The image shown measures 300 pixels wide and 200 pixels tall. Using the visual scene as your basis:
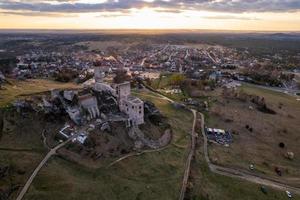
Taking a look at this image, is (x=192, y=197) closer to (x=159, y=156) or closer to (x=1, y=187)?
(x=159, y=156)

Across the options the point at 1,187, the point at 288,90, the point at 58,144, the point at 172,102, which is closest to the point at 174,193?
the point at 58,144

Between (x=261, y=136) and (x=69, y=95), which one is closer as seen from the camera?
(x=69, y=95)

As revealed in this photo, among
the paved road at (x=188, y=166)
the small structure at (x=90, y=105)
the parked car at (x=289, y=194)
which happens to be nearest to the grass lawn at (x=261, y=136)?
the parked car at (x=289, y=194)

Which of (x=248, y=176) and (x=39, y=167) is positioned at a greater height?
(x=39, y=167)

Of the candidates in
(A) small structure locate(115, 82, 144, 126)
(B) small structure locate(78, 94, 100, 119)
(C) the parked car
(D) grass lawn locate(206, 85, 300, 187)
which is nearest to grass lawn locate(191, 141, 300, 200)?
(C) the parked car

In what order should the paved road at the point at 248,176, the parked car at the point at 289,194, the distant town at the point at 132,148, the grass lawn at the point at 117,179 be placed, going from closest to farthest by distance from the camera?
the grass lawn at the point at 117,179 < the distant town at the point at 132,148 < the parked car at the point at 289,194 < the paved road at the point at 248,176

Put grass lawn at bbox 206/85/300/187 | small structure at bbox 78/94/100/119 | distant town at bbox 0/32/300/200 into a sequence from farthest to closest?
small structure at bbox 78/94/100/119
grass lawn at bbox 206/85/300/187
distant town at bbox 0/32/300/200

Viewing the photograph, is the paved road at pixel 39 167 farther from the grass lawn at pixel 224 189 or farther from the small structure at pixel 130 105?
the grass lawn at pixel 224 189

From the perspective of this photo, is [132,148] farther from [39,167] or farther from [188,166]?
[39,167]

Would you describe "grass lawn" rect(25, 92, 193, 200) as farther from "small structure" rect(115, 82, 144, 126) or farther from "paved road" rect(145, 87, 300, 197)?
"small structure" rect(115, 82, 144, 126)

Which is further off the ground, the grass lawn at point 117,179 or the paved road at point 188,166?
the grass lawn at point 117,179

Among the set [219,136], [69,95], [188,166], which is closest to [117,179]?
[188,166]
